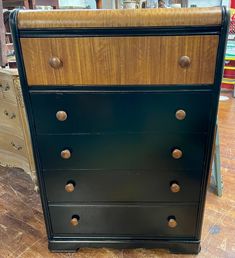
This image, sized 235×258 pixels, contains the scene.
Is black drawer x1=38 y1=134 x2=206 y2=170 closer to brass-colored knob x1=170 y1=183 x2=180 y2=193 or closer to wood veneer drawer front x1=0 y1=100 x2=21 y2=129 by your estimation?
brass-colored knob x1=170 y1=183 x2=180 y2=193

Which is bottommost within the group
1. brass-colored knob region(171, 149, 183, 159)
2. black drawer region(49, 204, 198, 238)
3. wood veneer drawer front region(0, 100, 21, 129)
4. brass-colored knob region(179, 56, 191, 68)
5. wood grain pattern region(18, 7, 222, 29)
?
black drawer region(49, 204, 198, 238)

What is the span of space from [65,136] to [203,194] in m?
0.66

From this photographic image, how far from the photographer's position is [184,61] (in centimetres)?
90

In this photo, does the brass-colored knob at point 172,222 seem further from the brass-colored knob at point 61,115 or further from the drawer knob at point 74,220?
the brass-colored knob at point 61,115

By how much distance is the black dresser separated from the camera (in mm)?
869

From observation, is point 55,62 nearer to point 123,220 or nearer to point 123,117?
point 123,117

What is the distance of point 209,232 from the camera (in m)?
1.42

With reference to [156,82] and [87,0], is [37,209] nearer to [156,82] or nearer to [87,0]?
[156,82]

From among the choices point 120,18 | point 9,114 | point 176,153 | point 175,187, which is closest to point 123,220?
point 175,187

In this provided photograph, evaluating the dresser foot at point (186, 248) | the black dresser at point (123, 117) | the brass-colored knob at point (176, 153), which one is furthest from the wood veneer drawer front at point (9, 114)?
the dresser foot at point (186, 248)

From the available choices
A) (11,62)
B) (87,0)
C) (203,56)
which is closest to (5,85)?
(11,62)

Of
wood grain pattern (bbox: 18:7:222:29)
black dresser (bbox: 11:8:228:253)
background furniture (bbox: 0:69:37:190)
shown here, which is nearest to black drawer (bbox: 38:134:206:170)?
black dresser (bbox: 11:8:228:253)

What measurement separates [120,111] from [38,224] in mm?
942

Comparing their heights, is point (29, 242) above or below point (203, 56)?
below
